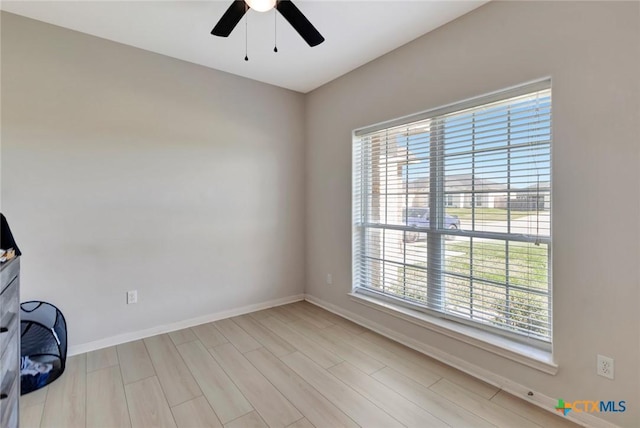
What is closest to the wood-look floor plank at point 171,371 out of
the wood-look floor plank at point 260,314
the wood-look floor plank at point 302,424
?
the wood-look floor plank at point 302,424

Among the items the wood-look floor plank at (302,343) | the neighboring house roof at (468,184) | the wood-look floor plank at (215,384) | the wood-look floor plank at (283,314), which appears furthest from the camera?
the wood-look floor plank at (283,314)

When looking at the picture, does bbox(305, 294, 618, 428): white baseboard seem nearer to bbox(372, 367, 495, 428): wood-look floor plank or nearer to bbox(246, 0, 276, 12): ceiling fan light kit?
bbox(372, 367, 495, 428): wood-look floor plank

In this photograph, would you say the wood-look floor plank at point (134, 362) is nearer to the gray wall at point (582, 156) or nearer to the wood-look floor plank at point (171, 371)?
the wood-look floor plank at point (171, 371)

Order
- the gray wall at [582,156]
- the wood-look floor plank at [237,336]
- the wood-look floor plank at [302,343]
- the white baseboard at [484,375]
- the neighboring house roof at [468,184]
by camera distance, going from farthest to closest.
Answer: the wood-look floor plank at [237,336] → the wood-look floor plank at [302,343] → the neighboring house roof at [468,184] → the white baseboard at [484,375] → the gray wall at [582,156]

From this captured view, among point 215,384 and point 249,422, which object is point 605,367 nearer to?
point 249,422

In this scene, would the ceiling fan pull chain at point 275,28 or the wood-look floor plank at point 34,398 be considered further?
the ceiling fan pull chain at point 275,28

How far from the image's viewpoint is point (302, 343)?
8.55 feet

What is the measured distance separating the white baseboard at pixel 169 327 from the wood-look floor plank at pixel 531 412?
2410 mm

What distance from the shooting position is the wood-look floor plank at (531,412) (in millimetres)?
1646

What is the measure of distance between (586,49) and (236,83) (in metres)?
2.98

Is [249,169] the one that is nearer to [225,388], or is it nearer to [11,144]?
[11,144]

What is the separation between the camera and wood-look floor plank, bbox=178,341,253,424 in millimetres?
1769

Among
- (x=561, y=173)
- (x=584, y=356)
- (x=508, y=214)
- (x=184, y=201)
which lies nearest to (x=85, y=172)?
(x=184, y=201)

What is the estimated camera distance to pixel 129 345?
255cm
